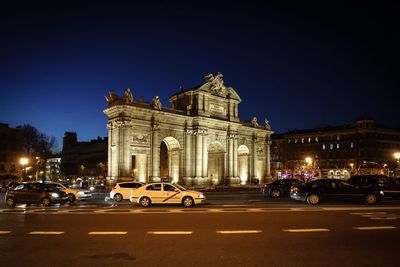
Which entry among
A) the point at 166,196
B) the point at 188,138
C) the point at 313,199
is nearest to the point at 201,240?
the point at 166,196

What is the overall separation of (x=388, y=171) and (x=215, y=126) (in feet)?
167

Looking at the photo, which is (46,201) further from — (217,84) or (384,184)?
(217,84)

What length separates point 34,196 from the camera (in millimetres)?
25328

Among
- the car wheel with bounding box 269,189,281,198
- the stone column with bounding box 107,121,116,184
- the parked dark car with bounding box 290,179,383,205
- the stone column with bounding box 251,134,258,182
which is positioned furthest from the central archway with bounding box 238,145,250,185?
the parked dark car with bounding box 290,179,383,205

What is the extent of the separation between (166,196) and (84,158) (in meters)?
111

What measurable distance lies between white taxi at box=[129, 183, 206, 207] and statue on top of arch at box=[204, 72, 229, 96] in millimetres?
37381

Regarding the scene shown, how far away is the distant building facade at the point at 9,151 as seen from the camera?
78500 millimetres

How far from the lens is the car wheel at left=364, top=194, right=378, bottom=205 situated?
25.1m

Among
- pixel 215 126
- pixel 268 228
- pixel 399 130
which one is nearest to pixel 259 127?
pixel 215 126

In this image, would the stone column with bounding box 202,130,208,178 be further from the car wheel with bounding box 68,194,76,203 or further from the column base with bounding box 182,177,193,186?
the car wheel with bounding box 68,194,76,203

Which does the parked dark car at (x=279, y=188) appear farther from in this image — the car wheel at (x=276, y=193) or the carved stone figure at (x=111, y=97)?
the carved stone figure at (x=111, y=97)


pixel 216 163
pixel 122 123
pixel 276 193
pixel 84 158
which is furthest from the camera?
pixel 84 158

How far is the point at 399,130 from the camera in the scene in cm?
10038

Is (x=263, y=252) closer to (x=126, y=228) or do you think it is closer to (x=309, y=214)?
(x=126, y=228)
